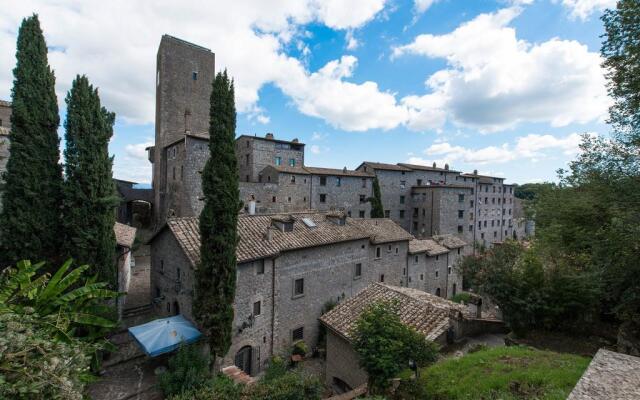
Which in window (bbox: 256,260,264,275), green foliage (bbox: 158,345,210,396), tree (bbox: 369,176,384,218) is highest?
tree (bbox: 369,176,384,218)

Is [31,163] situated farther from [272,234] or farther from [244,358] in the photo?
[244,358]

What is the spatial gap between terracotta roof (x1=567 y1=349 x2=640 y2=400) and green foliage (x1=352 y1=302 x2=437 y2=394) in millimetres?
3733

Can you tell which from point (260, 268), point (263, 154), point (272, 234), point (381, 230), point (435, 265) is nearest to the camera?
point (260, 268)

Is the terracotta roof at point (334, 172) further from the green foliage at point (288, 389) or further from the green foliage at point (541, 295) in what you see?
the green foliage at point (288, 389)

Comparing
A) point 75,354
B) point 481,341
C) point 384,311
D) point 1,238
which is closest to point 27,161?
point 1,238

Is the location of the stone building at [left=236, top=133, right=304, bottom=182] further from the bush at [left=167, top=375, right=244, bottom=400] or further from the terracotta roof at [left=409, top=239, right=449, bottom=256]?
the bush at [left=167, top=375, right=244, bottom=400]

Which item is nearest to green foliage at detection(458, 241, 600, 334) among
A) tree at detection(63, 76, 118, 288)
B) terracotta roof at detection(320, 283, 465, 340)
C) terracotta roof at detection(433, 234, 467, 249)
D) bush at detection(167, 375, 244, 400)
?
terracotta roof at detection(320, 283, 465, 340)

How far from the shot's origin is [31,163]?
12406 millimetres

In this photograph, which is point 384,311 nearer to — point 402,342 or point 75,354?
point 402,342

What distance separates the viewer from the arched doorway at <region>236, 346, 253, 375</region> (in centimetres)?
1484

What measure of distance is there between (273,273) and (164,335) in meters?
5.91

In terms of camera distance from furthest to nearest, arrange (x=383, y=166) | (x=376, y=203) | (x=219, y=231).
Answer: (x=383, y=166) < (x=376, y=203) < (x=219, y=231)

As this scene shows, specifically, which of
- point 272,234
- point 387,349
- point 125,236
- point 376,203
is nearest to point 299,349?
point 272,234

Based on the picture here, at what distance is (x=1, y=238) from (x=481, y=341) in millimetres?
22935
